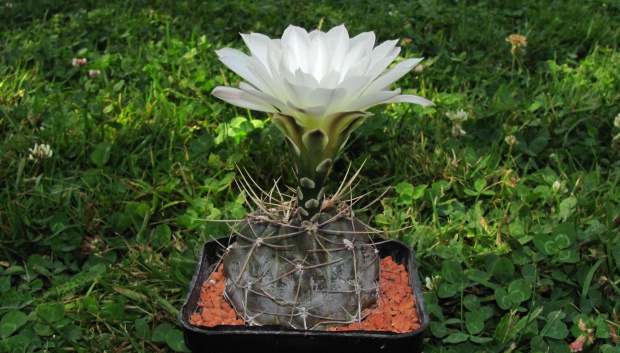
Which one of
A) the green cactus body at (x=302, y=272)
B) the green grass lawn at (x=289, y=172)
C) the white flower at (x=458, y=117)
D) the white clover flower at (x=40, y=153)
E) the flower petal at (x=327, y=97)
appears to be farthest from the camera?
the white flower at (x=458, y=117)

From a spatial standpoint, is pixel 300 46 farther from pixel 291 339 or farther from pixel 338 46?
pixel 291 339

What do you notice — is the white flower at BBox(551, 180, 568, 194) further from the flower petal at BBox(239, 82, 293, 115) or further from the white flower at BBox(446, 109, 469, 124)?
the flower petal at BBox(239, 82, 293, 115)

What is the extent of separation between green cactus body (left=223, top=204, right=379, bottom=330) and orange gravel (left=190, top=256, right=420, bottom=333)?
52 millimetres

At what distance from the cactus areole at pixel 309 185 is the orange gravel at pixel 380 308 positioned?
4cm

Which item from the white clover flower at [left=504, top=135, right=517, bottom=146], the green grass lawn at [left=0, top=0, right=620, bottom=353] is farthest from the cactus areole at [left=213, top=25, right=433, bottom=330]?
the white clover flower at [left=504, top=135, right=517, bottom=146]

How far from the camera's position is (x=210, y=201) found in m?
2.26

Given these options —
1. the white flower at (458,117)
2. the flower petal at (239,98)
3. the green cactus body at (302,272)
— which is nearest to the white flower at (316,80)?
the flower petal at (239,98)

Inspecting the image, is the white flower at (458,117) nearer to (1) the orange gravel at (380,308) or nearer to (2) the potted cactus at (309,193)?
(1) the orange gravel at (380,308)

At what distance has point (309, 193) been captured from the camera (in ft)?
4.67

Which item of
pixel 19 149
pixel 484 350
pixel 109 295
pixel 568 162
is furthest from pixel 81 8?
pixel 484 350

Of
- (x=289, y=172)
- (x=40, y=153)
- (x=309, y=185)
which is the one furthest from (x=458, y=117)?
(x=40, y=153)

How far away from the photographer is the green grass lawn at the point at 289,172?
1835 mm

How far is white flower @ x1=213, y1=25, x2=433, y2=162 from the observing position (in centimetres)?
123

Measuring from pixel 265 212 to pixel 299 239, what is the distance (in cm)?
11
